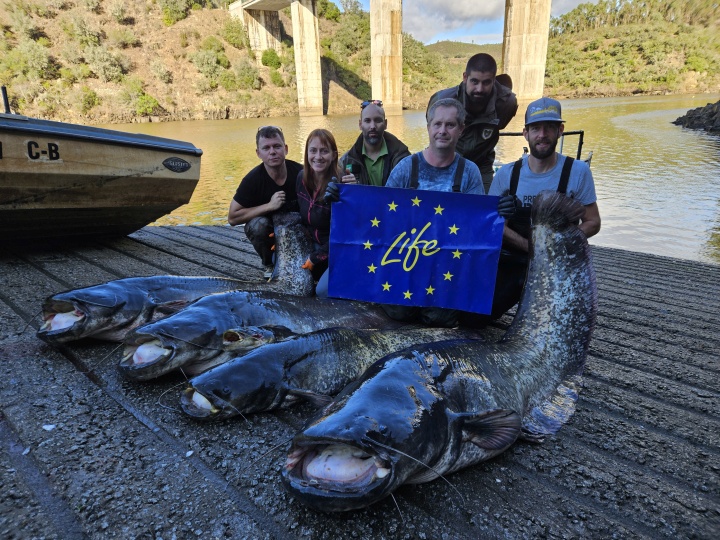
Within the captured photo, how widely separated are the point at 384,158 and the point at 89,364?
10.8ft

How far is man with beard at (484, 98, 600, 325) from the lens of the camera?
10.5 feet

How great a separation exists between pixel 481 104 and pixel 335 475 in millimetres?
4674

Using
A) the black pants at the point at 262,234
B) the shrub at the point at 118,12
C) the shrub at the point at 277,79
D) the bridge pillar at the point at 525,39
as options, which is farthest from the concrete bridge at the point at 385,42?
the black pants at the point at 262,234

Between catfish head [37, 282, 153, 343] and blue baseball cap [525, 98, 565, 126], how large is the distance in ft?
10.8

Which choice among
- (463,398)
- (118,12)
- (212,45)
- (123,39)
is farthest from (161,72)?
(463,398)

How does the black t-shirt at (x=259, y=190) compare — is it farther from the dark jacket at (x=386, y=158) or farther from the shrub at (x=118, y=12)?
the shrub at (x=118, y=12)

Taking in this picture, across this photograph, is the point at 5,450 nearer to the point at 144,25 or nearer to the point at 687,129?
the point at 687,129

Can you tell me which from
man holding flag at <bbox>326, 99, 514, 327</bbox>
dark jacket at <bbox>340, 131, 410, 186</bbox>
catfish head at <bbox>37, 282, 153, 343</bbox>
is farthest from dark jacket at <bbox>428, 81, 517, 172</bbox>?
catfish head at <bbox>37, 282, 153, 343</bbox>

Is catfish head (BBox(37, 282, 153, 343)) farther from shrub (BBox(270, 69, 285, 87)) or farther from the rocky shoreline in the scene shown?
shrub (BBox(270, 69, 285, 87))

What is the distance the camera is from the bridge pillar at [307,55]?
4703 cm

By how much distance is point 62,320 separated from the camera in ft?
9.93

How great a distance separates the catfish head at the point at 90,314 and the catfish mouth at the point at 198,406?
115 cm

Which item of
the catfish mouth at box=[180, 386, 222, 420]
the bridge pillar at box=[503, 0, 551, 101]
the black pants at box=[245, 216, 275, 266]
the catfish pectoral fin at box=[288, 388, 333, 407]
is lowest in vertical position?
the catfish mouth at box=[180, 386, 222, 420]

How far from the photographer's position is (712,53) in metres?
80.8
